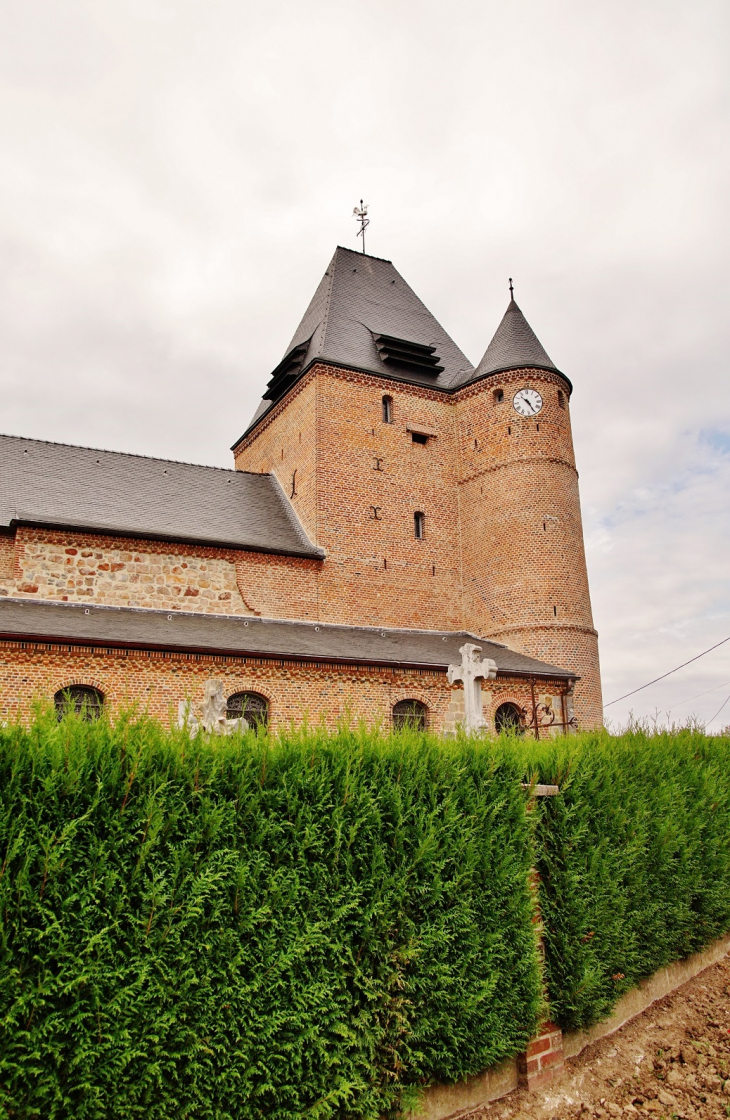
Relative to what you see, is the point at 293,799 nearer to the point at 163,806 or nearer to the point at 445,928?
the point at 163,806

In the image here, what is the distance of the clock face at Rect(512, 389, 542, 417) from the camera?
22016 mm

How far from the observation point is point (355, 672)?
1589 cm

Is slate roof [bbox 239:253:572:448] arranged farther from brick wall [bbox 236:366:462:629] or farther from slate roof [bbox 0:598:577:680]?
slate roof [bbox 0:598:577:680]

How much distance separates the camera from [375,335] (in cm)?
2336

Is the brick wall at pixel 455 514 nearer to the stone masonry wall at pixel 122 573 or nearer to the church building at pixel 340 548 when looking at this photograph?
the church building at pixel 340 548

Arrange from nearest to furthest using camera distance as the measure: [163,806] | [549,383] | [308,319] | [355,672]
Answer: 1. [163,806]
2. [355,672]
3. [549,383]
4. [308,319]

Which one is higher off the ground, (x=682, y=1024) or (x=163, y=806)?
(x=163, y=806)

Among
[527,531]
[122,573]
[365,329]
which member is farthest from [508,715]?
[365,329]

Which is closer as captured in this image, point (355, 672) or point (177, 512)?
point (355, 672)

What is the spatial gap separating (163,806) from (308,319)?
2248 cm

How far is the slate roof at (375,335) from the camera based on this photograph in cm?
2253

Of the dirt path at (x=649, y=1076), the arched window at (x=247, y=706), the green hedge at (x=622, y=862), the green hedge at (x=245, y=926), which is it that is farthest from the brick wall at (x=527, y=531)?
the green hedge at (x=245, y=926)

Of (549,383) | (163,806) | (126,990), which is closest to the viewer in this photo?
(126,990)

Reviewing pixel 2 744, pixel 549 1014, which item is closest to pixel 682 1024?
pixel 549 1014
